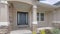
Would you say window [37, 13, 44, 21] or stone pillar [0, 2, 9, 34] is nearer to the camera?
stone pillar [0, 2, 9, 34]

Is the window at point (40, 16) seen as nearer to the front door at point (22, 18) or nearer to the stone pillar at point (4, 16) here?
the front door at point (22, 18)

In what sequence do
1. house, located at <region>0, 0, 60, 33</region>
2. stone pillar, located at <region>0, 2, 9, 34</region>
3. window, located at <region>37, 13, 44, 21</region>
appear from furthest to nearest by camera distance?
window, located at <region>37, 13, 44, 21</region> → house, located at <region>0, 0, 60, 33</region> → stone pillar, located at <region>0, 2, 9, 34</region>

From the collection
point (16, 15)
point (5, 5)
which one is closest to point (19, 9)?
point (16, 15)

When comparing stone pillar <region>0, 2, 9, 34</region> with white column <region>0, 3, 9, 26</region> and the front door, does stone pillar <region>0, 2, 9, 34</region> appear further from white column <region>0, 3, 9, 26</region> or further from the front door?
the front door

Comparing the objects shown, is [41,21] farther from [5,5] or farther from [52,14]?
[5,5]

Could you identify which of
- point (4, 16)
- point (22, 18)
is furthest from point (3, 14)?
point (22, 18)

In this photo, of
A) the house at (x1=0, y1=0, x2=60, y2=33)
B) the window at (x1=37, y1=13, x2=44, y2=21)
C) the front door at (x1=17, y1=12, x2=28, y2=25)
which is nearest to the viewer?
the house at (x1=0, y1=0, x2=60, y2=33)

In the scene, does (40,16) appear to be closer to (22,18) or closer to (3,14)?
(22,18)

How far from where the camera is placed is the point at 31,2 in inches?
560

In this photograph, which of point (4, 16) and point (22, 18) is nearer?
point (4, 16)

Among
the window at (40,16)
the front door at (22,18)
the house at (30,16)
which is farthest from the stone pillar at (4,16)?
the window at (40,16)

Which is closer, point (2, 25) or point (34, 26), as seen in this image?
point (2, 25)

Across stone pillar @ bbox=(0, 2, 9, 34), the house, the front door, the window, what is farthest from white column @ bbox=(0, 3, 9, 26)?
the window

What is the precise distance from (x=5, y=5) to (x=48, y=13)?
10169 millimetres
